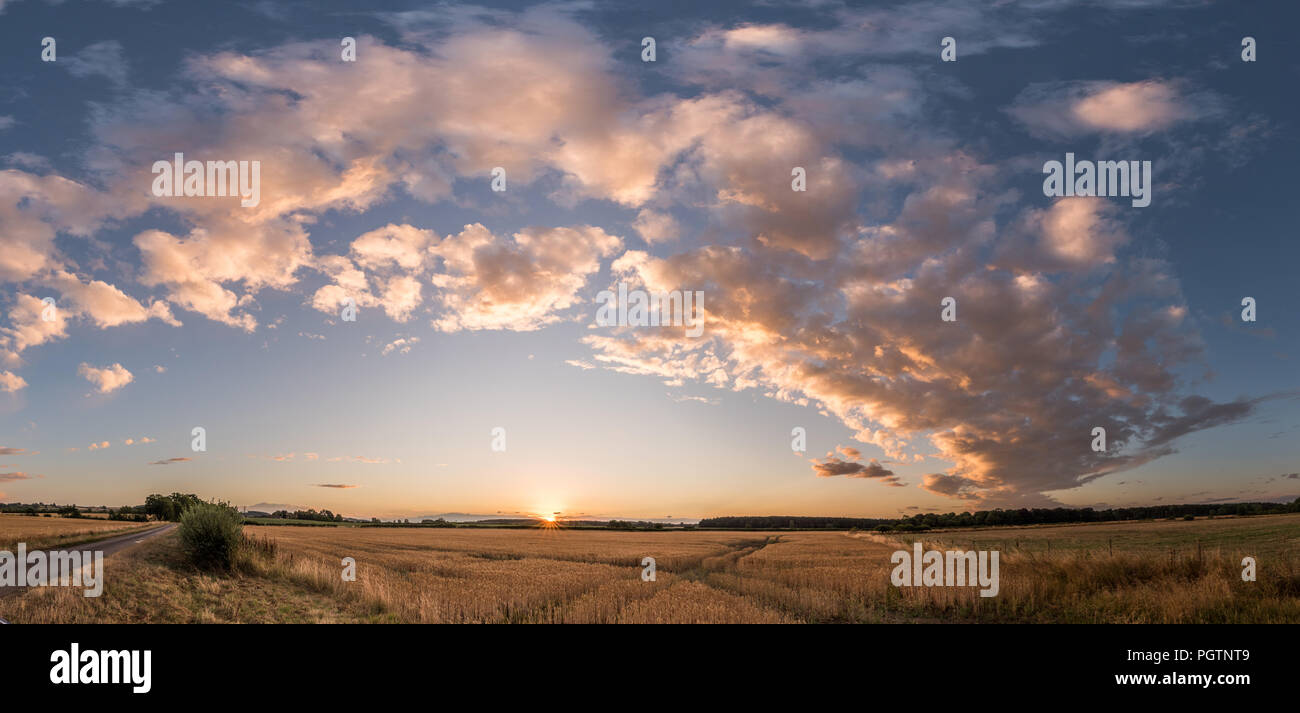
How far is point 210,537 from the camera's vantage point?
26672 millimetres

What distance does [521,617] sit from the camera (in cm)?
2056

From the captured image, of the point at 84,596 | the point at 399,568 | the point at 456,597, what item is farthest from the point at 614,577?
the point at 84,596

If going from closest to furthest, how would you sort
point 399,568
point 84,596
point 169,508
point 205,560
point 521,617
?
point 84,596
point 521,617
point 205,560
point 399,568
point 169,508

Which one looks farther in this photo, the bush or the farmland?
the bush

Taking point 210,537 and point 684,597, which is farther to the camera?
point 210,537

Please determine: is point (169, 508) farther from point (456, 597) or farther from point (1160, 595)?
point (1160, 595)

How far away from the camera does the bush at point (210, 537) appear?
26.4 meters

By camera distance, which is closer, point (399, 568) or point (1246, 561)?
point (1246, 561)

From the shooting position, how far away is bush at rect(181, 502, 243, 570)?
2644 cm

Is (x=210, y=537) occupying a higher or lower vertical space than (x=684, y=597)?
higher

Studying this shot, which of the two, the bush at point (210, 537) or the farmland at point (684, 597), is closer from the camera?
the farmland at point (684, 597)
